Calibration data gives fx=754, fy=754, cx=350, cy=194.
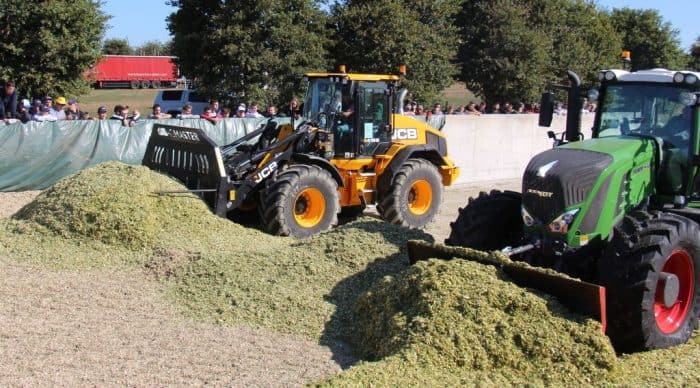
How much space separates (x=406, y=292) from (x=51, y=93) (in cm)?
1369

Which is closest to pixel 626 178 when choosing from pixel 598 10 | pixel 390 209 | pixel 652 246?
pixel 652 246

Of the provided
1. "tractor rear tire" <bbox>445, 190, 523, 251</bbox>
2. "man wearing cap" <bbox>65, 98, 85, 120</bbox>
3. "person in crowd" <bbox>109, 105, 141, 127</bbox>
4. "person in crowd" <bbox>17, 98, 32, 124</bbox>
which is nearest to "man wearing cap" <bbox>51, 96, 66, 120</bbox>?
"man wearing cap" <bbox>65, 98, 85, 120</bbox>

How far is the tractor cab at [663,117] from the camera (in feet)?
22.0

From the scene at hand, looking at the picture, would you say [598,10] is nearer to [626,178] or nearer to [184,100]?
[184,100]

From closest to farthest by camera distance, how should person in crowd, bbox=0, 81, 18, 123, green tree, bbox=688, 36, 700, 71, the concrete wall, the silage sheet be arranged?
the silage sheet < person in crowd, bbox=0, 81, 18, 123 < the concrete wall < green tree, bbox=688, 36, 700, 71

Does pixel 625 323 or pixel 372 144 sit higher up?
pixel 372 144

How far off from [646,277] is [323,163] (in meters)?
5.82

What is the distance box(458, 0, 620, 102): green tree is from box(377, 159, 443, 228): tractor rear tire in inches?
587

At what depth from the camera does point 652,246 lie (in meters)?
5.66

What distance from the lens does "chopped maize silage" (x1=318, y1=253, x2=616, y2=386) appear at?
523cm

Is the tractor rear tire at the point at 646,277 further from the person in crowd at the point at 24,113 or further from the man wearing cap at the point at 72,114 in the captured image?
the man wearing cap at the point at 72,114

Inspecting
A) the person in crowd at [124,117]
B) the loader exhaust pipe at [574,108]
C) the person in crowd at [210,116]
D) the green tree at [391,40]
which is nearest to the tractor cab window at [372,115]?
the person in crowd at [210,116]

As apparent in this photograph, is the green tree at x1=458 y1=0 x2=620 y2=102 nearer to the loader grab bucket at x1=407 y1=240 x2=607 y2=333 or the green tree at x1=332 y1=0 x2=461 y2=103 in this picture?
the green tree at x1=332 y1=0 x2=461 y2=103

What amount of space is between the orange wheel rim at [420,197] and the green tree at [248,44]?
786 centimetres
